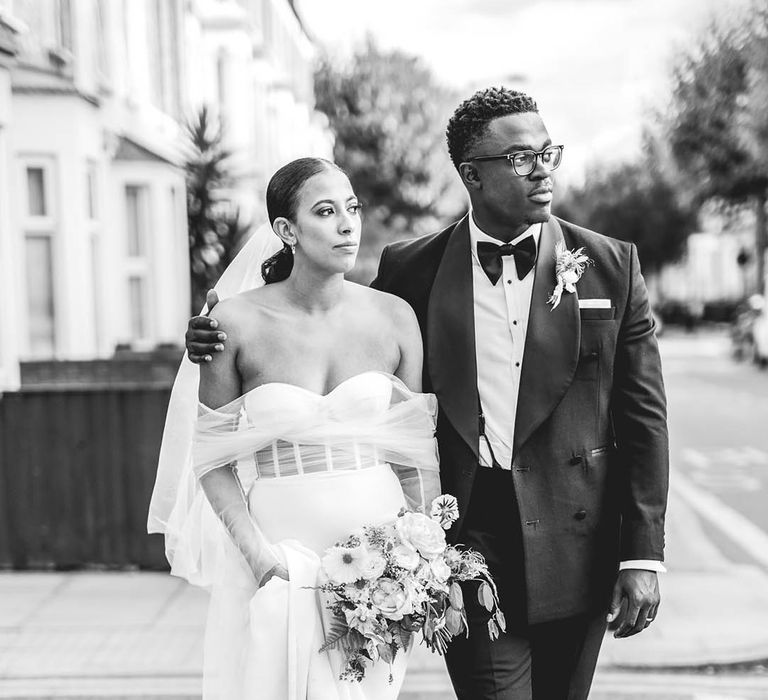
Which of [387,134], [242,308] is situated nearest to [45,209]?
[242,308]

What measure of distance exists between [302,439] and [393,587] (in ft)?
1.47

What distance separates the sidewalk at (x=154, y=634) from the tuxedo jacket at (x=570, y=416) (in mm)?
2210

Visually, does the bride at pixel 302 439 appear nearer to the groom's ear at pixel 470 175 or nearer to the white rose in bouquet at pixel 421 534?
the white rose in bouquet at pixel 421 534

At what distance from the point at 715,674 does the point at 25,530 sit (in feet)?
14.2

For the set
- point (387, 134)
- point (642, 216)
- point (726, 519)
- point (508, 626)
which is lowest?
point (726, 519)

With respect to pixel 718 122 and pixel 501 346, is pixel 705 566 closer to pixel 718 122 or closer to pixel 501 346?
pixel 501 346

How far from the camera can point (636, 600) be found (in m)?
2.97

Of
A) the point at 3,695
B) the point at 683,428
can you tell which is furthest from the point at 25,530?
the point at 683,428

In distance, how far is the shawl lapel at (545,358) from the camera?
2.94m

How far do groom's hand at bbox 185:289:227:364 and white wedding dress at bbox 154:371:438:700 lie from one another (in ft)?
0.48

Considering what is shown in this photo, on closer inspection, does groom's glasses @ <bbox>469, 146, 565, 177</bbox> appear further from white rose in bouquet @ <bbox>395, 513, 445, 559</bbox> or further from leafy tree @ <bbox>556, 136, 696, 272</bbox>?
leafy tree @ <bbox>556, 136, 696, 272</bbox>

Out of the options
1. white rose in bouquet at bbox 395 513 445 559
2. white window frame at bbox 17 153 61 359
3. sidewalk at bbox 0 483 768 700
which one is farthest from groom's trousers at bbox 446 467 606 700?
white window frame at bbox 17 153 61 359

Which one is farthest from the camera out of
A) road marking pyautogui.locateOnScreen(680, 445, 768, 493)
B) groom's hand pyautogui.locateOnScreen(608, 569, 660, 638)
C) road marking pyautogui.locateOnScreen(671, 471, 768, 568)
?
road marking pyautogui.locateOnScreen(680, 445, 768, 493)

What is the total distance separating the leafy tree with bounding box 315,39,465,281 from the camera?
39.8m
